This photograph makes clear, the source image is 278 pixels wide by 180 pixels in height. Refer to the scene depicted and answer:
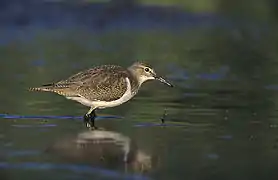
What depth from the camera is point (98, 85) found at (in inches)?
480

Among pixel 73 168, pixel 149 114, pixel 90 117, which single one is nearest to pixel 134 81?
pixel 149 114

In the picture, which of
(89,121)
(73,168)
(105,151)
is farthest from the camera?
(89,121)

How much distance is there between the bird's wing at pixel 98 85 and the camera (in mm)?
12148

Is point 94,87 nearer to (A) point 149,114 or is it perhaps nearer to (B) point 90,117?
(B) point 90,117

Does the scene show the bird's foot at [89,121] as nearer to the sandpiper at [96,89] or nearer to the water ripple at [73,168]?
the sandpiper at [96,89]

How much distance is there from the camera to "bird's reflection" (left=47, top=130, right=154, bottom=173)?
9633 millimetres

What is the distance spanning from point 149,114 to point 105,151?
2.63 m

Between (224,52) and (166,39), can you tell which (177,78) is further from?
(166,39)

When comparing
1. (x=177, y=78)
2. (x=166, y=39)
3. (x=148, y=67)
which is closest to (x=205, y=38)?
(x=166, y=39)

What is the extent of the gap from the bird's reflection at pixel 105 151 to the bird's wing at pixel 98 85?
88 centimetres

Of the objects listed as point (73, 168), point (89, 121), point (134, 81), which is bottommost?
point (73, 168)

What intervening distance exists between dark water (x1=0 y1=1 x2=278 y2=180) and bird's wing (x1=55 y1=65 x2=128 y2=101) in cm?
34

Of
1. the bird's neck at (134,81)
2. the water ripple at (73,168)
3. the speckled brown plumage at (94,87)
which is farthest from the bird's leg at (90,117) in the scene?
the water ripple at (73,168)

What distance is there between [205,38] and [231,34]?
1749 mm
